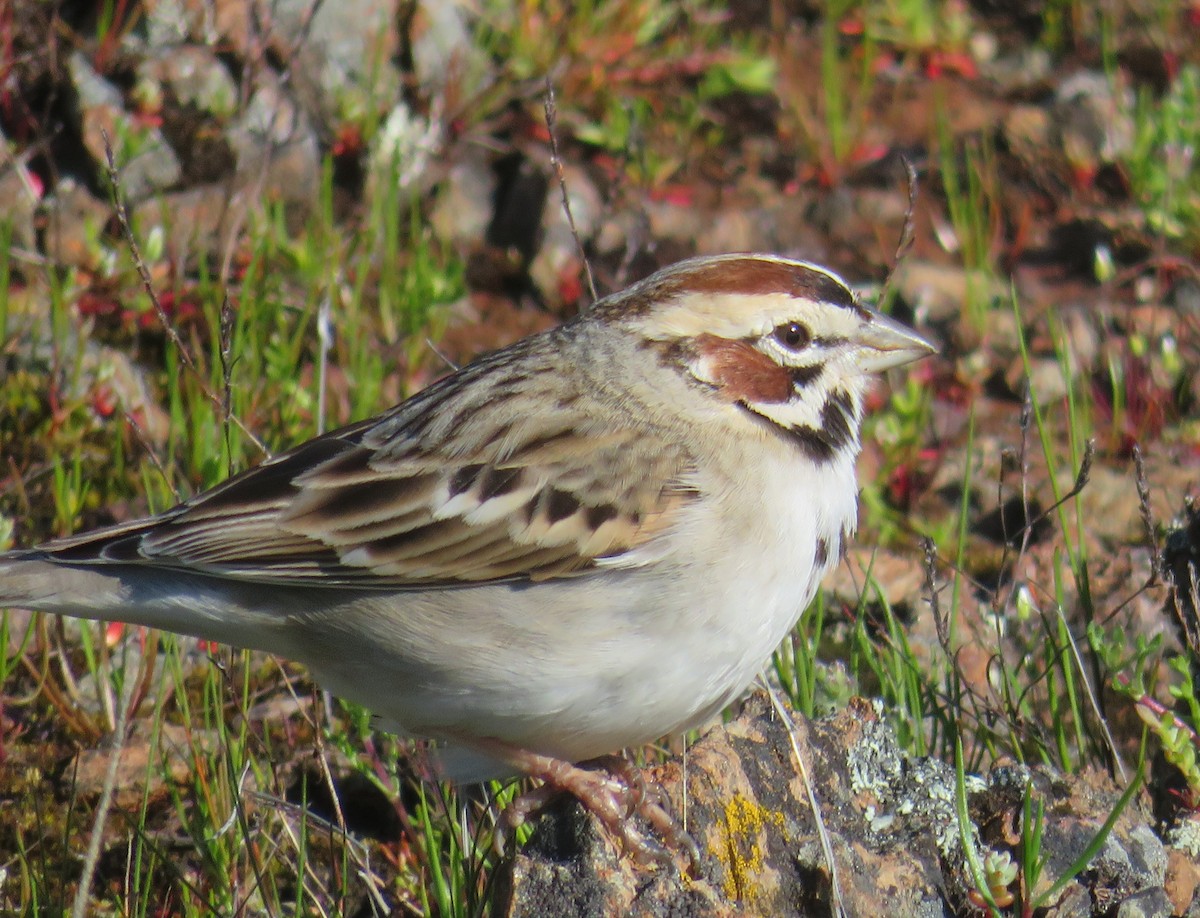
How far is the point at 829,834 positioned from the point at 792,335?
1211mm

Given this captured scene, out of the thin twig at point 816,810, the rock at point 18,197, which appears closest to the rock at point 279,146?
the rock at point 18,197

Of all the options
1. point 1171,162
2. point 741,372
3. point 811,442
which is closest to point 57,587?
point 741,372

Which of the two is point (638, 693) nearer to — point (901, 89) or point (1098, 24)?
point (901, 89)

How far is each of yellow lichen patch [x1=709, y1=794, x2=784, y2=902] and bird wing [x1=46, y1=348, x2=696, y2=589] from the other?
606 millimetres

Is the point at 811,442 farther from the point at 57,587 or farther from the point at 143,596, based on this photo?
the point at 57,587

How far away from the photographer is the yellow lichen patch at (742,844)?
133 inches

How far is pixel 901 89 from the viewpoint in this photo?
300 inches

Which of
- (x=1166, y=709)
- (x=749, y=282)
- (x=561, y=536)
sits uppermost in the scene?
(x=749, y=282)

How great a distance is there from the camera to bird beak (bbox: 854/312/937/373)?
13.3ft

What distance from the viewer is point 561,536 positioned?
376 centimetres

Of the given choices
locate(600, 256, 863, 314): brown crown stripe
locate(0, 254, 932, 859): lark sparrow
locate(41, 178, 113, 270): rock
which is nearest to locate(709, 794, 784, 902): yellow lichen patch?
locate(0, 254, 932, 859): lark sparrow

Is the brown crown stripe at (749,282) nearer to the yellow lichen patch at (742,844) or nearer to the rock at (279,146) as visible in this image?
the yellow lichen patch at (742,844)

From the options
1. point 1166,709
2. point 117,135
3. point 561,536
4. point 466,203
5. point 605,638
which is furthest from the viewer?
point 466,203

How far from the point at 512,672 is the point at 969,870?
3.43 feet
